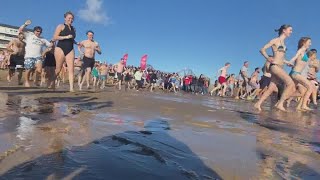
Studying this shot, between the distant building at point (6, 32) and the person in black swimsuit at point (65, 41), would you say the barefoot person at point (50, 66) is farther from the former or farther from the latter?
the distant building at point (6, 32)

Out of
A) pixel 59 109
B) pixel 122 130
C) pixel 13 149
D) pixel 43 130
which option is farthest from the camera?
pixel 59 109

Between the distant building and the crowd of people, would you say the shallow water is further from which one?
the distant building

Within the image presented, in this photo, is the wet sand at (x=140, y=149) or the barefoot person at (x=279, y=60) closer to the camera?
the wet sand at (x=140, y=149)

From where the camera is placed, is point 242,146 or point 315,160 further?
point 242,146

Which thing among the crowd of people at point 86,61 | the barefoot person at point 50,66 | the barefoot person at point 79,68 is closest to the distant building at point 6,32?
the barefoot person at point 79,68

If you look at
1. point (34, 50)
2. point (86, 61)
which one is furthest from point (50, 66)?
point (86, 61)

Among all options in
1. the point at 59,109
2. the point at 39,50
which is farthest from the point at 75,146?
the point at 39,50

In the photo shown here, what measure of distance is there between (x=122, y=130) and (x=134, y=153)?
1.07 m

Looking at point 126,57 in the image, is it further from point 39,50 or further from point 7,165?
point 7,165

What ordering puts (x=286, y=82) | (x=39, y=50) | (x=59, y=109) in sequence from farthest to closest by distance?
(x=39, y=50), (x=286, y=82), (x=59, y=109)

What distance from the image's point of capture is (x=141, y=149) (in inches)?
134

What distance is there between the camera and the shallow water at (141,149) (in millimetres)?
2703

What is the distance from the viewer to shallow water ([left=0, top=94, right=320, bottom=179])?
8.87 feet

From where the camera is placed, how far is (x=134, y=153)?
3256mm
